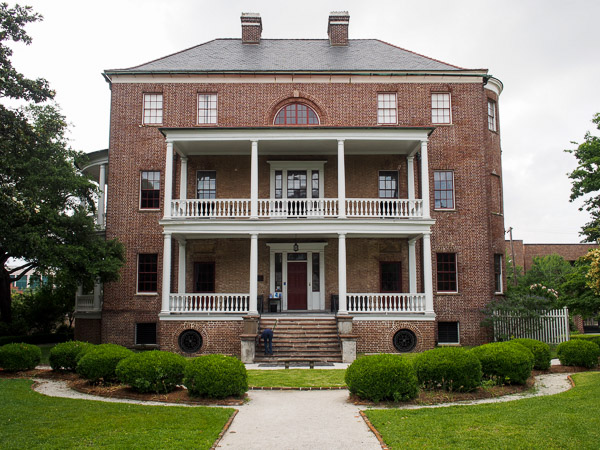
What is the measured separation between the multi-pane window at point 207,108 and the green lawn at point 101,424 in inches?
600

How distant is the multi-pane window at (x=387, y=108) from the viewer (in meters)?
23.9

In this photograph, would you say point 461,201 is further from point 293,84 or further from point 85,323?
point 85,323

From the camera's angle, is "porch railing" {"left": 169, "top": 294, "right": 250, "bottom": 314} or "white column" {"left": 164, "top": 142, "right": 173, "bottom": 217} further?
"white column" {"left": 164, "top": 142, "right": 173, "bottom": 217}

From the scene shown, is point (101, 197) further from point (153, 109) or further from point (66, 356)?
point (66, 356)

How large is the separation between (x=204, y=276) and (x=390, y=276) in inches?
335

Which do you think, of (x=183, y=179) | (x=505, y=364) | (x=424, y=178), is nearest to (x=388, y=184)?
(x=424, y=178)

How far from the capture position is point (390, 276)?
23.6m

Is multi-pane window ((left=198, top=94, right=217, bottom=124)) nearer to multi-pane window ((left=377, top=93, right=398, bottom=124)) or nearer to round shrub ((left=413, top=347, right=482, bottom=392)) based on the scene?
multi-pane window ((left=377, top=93, right=398, bottom=124))

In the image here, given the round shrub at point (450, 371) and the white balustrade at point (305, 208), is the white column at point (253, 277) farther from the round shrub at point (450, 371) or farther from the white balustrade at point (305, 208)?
the round shrub at point (450, 371)

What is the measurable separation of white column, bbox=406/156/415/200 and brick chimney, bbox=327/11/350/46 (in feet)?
27.5

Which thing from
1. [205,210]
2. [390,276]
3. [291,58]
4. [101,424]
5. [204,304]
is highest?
[291,58]

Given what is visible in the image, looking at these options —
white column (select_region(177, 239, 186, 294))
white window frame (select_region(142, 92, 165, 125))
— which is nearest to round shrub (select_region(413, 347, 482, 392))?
white column (select_region(177, 239, 186, 294))

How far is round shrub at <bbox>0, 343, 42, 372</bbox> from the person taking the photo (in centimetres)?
1521

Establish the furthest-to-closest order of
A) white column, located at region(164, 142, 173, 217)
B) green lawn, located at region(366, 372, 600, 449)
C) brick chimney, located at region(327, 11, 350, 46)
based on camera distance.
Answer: brick chimney, located at region(327, 11, 350, 46)
white column, located at region(164, 142, 173, 217)
green lawn, located at region(366, 372, 600, 449)
